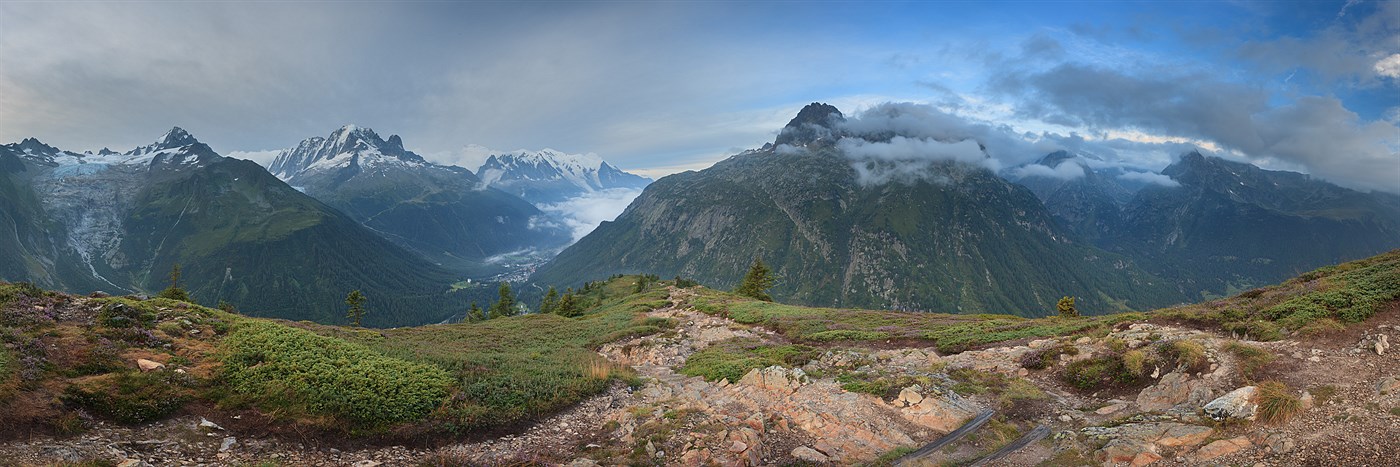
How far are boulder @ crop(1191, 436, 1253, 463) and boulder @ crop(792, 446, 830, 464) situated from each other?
851 cm

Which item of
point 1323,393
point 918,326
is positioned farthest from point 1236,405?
point 918,326

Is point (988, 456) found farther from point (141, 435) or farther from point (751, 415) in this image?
→ point (141, 435)

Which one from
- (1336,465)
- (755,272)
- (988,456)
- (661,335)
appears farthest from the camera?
(755,272)

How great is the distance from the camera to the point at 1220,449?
1180 cm

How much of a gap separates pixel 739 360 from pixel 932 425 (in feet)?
36.0

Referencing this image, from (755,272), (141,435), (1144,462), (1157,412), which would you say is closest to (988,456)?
(1144,462)

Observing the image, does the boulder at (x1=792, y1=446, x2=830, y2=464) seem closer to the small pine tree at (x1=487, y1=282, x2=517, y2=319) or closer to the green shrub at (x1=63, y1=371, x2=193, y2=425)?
the green shrub at (x1=63, y1=371, x2=193, y2=425)

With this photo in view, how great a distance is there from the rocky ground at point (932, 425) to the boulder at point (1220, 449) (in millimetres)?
27

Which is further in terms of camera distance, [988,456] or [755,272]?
[755,272]

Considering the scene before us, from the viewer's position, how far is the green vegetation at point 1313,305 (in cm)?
1717

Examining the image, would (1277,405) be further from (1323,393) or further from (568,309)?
(568,309)

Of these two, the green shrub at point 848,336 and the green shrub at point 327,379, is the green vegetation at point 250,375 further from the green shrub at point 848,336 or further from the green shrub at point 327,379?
the green shrub at point 848,336

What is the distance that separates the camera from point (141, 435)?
12.8 metres

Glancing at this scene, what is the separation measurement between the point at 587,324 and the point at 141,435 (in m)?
42.3
